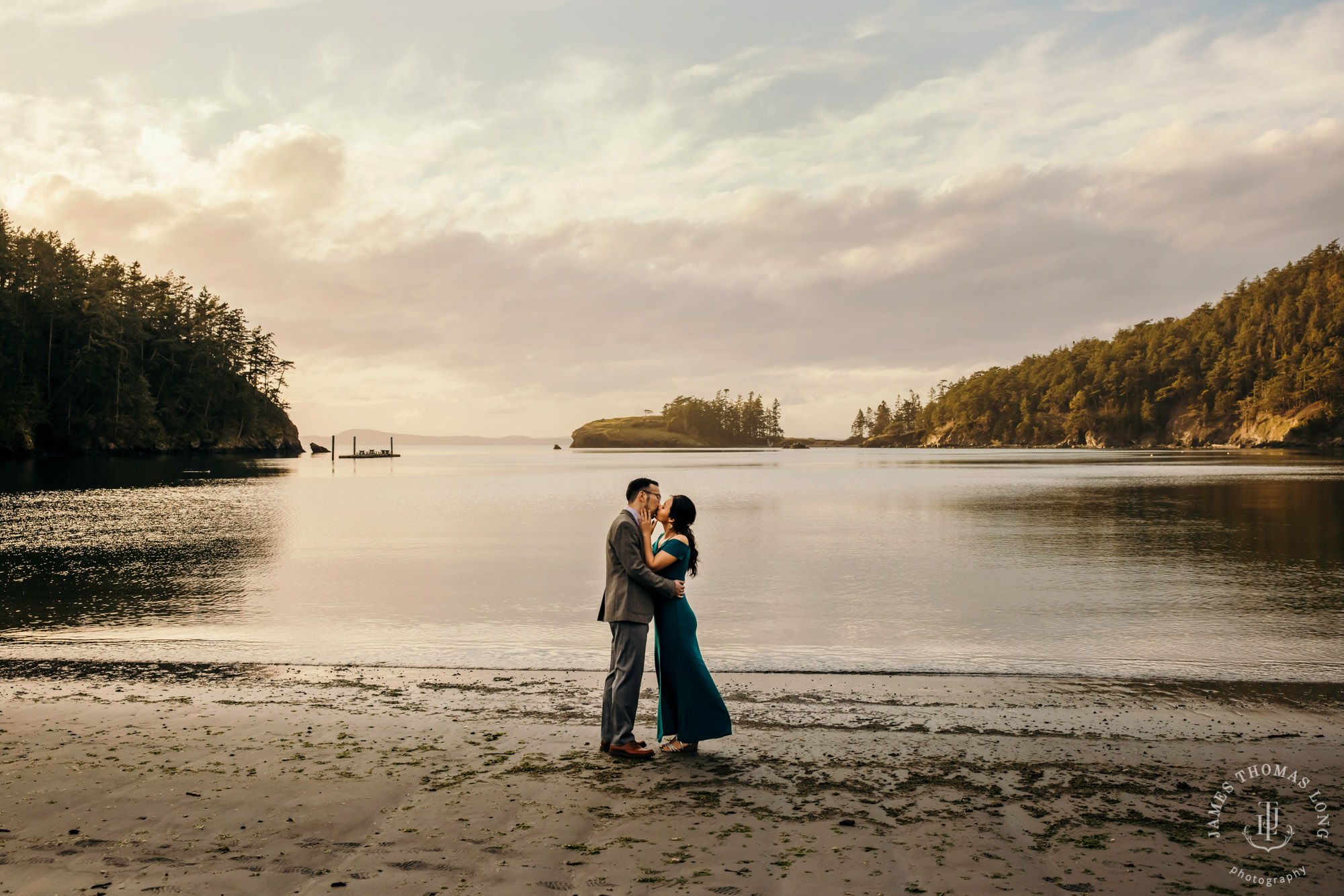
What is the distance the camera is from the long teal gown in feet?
21.7

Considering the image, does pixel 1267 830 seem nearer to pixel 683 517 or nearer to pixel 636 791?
pixel 636 791

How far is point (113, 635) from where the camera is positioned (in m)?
11.6

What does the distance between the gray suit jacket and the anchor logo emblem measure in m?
3.92

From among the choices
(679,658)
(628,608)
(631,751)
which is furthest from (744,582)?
(631,751)

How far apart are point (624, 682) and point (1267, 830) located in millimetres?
4289

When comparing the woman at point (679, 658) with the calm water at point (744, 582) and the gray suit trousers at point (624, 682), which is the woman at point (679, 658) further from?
the calm water at point (744, 582)

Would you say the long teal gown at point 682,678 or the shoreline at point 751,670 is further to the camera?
the shoreline at point 751,670

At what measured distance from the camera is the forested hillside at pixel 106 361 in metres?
85.6

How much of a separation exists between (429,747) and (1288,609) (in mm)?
13945

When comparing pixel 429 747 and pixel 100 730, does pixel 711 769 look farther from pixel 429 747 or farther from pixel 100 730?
pixel 100 730

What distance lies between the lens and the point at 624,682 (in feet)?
22.0

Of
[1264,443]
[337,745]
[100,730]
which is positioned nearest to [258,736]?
[337,745]

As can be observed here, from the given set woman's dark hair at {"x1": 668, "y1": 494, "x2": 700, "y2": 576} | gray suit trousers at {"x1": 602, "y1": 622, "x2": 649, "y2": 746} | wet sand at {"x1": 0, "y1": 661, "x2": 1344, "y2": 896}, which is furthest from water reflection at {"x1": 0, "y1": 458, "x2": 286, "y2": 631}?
woman's dark hair at {"x1": 668, "y1": 494, "x2": 700, "y2": 576}

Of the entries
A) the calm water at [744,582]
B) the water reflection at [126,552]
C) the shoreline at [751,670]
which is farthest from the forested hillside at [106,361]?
the shoreline at [751,670]
